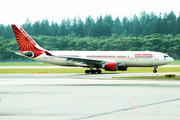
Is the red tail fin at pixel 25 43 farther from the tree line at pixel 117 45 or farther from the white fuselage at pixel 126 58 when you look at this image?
the tree line at pixel 117 45

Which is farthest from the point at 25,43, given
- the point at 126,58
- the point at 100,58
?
the point at 126,58

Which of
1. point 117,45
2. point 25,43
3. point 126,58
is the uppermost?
point 117,45

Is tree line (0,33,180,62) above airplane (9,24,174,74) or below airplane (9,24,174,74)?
above

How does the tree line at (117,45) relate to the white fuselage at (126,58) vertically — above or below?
above

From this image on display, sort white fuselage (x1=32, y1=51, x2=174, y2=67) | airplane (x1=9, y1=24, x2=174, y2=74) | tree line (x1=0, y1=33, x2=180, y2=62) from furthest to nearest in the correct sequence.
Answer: tree line (x1=0, y1=33, x2=180, y2=62), white fuselage (x1=32, y1=51, x2=174, y2=67), airplane (x1=9, y1=24, x2=174, y2=74)

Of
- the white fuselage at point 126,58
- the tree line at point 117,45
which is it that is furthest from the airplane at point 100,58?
the tree line at point 117,45

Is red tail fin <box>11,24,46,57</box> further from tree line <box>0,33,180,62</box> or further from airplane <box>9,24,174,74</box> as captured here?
tree line <box>0,33,180,62</box>

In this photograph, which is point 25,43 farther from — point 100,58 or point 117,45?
point 117,45

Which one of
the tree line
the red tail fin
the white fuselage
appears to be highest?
the tree line

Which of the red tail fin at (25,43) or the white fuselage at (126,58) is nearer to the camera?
the white fuselage at (126,58)

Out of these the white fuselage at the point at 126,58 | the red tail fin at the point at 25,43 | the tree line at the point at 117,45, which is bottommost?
the white fuselage at the point at 126,58

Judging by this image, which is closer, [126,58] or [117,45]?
[126,58]

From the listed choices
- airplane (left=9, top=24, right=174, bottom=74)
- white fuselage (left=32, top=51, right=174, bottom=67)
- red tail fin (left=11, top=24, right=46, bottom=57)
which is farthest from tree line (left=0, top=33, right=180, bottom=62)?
white fuselage (left=32, top=51, right=174, bottom=67)

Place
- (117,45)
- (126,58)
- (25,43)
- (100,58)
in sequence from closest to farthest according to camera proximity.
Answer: (126,58), (100,58), (25,43), (117,45)
